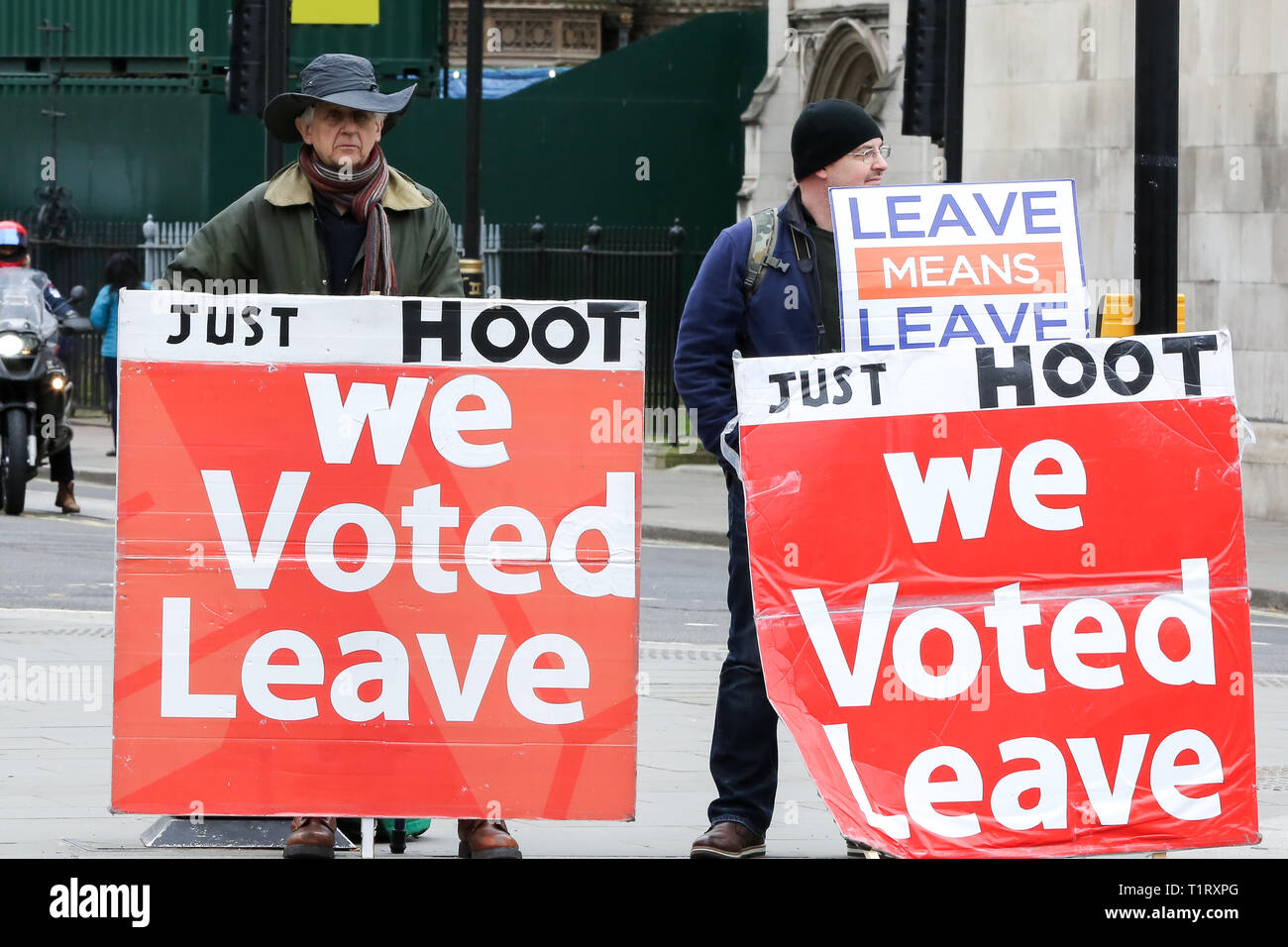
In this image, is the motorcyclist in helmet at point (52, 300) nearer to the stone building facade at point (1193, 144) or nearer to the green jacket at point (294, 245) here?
the stone building facade at point (1193, 144)

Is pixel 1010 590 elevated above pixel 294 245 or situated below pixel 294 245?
below

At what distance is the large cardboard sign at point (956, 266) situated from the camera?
5.75m

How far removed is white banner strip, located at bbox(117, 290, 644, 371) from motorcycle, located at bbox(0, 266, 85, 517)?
10431 millimetres

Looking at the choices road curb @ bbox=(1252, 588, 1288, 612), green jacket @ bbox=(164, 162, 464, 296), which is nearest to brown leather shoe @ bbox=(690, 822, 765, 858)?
green jacket @ bbox=(164, 162, 464, 296)

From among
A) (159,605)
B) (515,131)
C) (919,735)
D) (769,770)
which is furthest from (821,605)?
(515,131)

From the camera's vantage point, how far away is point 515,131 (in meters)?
Result: 30.0

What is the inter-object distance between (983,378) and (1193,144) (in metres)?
13.7

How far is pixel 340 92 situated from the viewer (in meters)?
5.82

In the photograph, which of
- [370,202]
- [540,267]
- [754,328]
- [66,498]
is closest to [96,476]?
[66,498]

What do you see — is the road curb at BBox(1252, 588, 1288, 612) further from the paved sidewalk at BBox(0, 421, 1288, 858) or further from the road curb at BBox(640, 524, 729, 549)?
the road curb at BBox(640, 524, 729, 549)

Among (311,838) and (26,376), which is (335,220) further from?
(26,376)

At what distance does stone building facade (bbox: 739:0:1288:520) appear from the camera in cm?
1786
